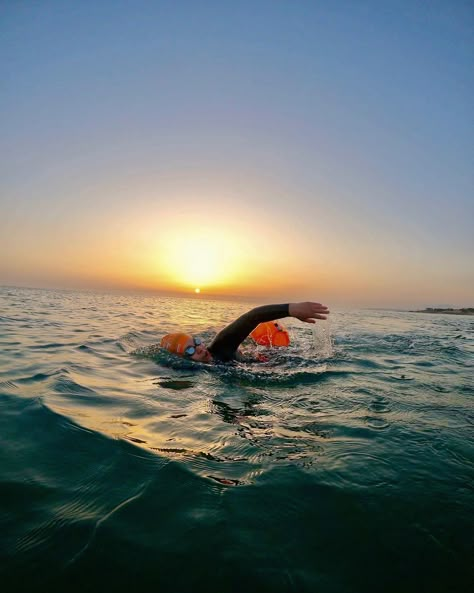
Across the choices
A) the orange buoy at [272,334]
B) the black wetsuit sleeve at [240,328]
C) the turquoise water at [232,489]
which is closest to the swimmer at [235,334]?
the black wetsuit sleeve at [240,328]

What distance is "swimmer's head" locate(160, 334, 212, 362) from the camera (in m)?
7.17

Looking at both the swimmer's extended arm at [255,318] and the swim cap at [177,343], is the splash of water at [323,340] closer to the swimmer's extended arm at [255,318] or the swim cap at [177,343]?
the swimmer's extended arm at [255,318]

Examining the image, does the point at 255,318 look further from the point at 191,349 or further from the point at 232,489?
the point at 232,489

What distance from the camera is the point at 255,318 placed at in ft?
19.0

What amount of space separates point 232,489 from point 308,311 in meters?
3.26

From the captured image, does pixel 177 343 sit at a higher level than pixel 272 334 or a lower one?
lower

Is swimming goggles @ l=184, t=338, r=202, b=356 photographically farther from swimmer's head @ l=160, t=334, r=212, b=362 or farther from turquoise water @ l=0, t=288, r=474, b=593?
turquoise water @ l=0, t=288, r=474, b=593

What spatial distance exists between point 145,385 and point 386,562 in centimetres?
427

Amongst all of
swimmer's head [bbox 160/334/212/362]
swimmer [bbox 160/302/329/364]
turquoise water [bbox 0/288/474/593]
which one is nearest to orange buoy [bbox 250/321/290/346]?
swimmer [bbox 160/302/329/364]

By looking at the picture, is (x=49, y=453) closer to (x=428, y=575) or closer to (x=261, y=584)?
(x=261, y=584)

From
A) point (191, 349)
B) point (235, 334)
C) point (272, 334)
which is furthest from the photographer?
point (272, 334)

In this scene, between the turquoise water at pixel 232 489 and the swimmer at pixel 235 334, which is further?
the swimmer at pixel 235 334

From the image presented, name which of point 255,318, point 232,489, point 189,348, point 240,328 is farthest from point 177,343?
point 232,489

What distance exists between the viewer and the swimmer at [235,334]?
17.2 feet
